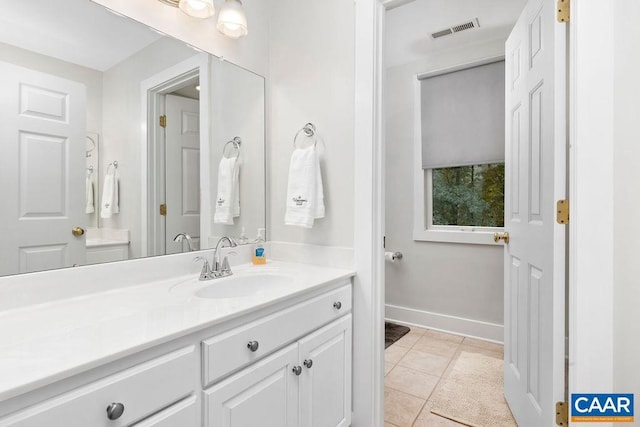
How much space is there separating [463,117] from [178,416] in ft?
9.11

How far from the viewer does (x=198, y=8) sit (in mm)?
1414

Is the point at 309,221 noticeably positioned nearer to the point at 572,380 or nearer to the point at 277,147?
the point at 277,147

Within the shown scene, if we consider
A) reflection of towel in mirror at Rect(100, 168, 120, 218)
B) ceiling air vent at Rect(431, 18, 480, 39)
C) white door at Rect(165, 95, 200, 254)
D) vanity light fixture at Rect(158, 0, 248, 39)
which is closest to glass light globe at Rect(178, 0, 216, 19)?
vanity light fixture at Rect(158, 0, 248, 39)

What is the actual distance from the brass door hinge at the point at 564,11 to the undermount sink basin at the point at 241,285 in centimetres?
144

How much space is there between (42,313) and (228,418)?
627 millimetres

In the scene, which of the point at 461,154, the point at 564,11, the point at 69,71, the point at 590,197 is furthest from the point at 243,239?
the point at 461,154

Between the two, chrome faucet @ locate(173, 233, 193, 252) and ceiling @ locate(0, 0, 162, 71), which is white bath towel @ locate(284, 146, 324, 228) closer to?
chrome faucet @ locate(173, 233, 193, 252)

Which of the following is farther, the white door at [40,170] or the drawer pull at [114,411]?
the white door at [40,170]

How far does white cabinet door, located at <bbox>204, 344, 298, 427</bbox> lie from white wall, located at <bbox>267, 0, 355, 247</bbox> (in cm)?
67

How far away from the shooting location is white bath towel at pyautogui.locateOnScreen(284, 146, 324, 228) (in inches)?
63.2

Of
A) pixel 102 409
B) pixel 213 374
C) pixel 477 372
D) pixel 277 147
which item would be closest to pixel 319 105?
pixel 277 147

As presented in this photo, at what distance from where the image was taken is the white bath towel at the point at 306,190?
1605 millimetres

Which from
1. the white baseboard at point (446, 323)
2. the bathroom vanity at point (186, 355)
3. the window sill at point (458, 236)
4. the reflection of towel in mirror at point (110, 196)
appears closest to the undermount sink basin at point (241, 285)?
the bathroom vanity at point (186, 355)

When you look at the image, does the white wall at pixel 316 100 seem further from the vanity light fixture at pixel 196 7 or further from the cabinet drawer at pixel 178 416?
the cabinet drawer at pixel 178 416
